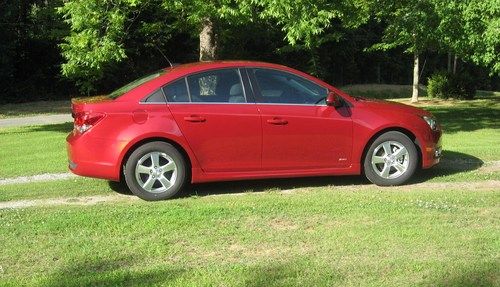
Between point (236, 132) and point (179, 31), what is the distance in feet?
28.2

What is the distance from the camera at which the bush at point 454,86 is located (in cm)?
2542

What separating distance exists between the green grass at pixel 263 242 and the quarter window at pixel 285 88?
119cm

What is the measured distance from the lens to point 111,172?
22.8ft

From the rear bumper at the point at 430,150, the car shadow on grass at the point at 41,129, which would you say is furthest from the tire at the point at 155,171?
the car shadow on grass at the point at 41,129

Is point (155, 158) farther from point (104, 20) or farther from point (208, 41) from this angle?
point (208, 41)

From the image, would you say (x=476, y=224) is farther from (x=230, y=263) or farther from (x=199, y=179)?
(x=199, y=179)

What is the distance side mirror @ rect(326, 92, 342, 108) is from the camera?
24.0ft

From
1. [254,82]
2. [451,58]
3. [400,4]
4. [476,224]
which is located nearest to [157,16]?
[400,4]

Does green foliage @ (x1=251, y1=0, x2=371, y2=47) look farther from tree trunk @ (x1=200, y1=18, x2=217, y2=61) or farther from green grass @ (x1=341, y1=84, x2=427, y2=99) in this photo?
green grass @ (x1=341, y1=84, x2=427, y2=99)

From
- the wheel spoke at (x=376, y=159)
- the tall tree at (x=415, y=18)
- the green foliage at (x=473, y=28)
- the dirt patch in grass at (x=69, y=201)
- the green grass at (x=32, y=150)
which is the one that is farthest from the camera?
the tall tree at (x=415, y=18)

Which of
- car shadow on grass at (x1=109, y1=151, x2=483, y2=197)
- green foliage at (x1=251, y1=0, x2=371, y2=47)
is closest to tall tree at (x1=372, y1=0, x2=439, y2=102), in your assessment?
green foliage at (x1=251, y1=0, x2=371, y2=47)

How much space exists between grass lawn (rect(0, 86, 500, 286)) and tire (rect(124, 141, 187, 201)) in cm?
20

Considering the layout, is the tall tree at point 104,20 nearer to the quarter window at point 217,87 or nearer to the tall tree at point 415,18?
the quarter window at point 217,87

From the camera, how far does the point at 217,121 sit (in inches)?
279
